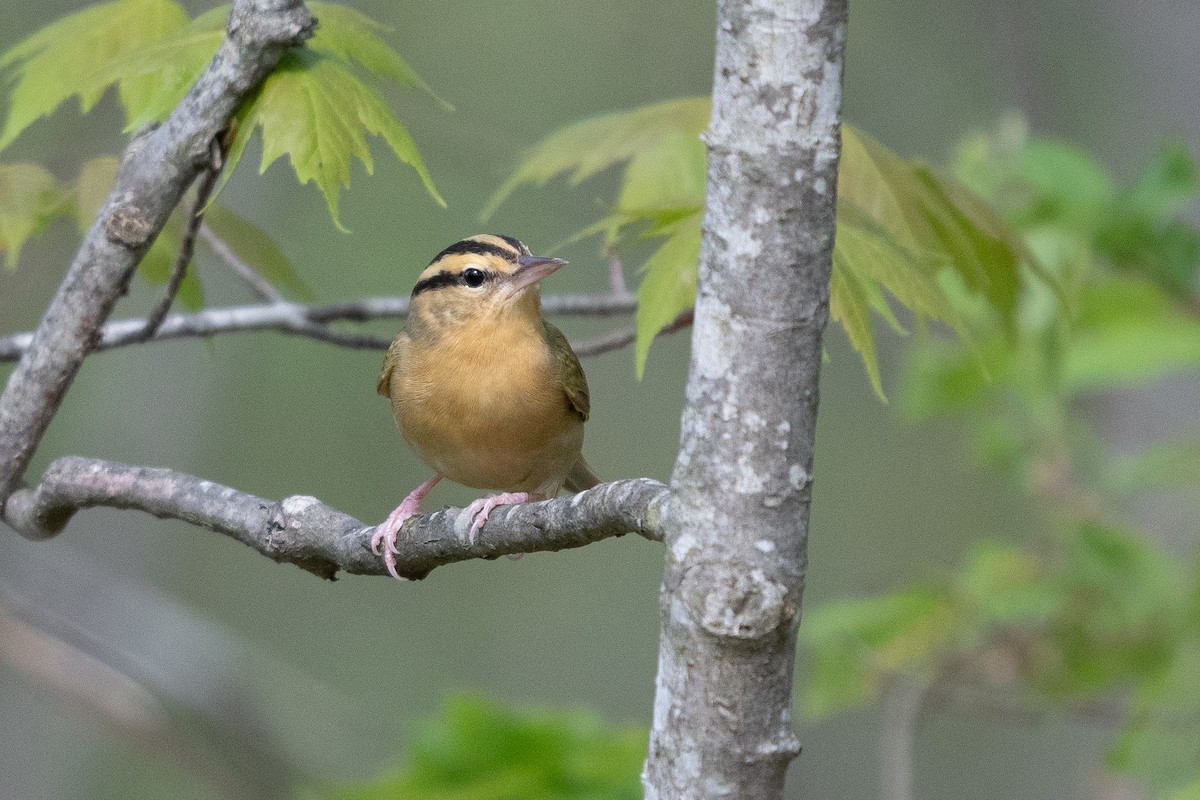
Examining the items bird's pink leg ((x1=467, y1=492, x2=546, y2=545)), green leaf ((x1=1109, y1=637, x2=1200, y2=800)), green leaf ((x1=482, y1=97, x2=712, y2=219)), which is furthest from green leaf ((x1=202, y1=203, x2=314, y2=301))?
green leaf ((x1=1109, y1=637, x2=1200, y2=800))

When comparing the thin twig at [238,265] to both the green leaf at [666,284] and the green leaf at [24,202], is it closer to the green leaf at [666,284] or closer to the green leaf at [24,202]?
the green leaf at [24,202]

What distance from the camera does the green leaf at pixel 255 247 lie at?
3641 millimetres

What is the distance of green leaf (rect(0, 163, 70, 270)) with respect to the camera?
3.47 m

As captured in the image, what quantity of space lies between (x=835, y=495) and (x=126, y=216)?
42.7ft

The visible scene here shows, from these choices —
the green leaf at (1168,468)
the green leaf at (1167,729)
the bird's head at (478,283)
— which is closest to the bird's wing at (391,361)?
the bird's head at (478,283)

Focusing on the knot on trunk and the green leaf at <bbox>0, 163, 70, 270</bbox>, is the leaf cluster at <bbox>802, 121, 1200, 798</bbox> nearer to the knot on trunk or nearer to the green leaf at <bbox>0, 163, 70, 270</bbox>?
the knot on trunk

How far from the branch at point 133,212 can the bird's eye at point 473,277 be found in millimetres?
1234

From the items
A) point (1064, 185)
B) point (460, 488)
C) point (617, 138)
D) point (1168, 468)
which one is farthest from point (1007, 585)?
point (460, 488)

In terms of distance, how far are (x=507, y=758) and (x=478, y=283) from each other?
5.28ft

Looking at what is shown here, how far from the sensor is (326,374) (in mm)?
14438

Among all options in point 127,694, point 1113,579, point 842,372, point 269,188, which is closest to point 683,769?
point 1113,579

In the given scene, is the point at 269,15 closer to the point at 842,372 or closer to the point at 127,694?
the point at 127,694

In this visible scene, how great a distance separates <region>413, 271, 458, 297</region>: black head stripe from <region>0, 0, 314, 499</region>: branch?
47.9 inches

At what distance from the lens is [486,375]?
3.95 meters
